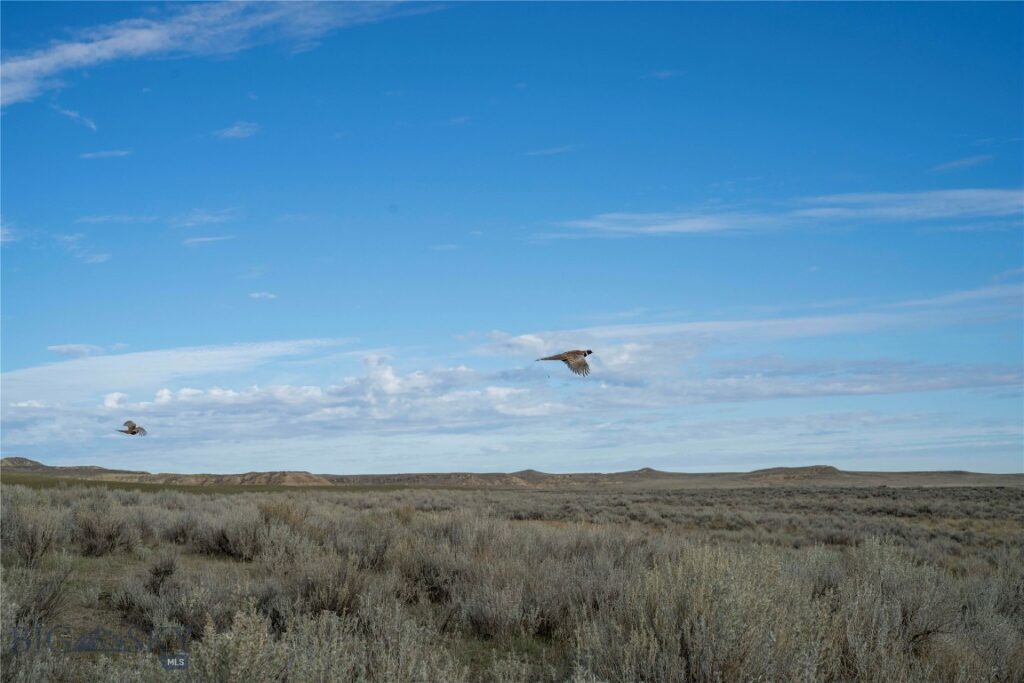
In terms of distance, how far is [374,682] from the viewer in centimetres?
502

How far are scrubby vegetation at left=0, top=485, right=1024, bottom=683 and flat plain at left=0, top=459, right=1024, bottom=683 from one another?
28mm

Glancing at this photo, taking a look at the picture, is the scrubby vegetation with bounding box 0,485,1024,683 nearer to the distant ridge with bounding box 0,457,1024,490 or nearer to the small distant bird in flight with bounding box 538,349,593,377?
the small distant bird in flight with bounding box 538,349,593,377

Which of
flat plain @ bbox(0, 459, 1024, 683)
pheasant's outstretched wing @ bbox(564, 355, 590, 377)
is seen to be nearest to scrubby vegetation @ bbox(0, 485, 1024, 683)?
flat plain @ bbox(0, 459, 1024, 683)

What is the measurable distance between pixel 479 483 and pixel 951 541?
3574 inches

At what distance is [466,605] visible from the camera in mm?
7906

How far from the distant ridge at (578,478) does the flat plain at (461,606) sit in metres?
73.6

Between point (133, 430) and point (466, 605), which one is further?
point (133, 430)

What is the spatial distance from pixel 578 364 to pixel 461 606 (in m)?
3.42

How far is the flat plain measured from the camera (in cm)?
525

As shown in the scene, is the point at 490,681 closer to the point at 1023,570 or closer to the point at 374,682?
the point at 374,682

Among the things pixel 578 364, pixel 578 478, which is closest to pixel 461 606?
pixel 578 364

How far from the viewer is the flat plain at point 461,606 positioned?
5.25 meters

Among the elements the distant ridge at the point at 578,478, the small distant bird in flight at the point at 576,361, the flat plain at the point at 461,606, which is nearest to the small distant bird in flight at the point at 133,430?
the flat plain at the point at 461,606

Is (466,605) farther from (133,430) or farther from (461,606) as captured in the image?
(133,430)
